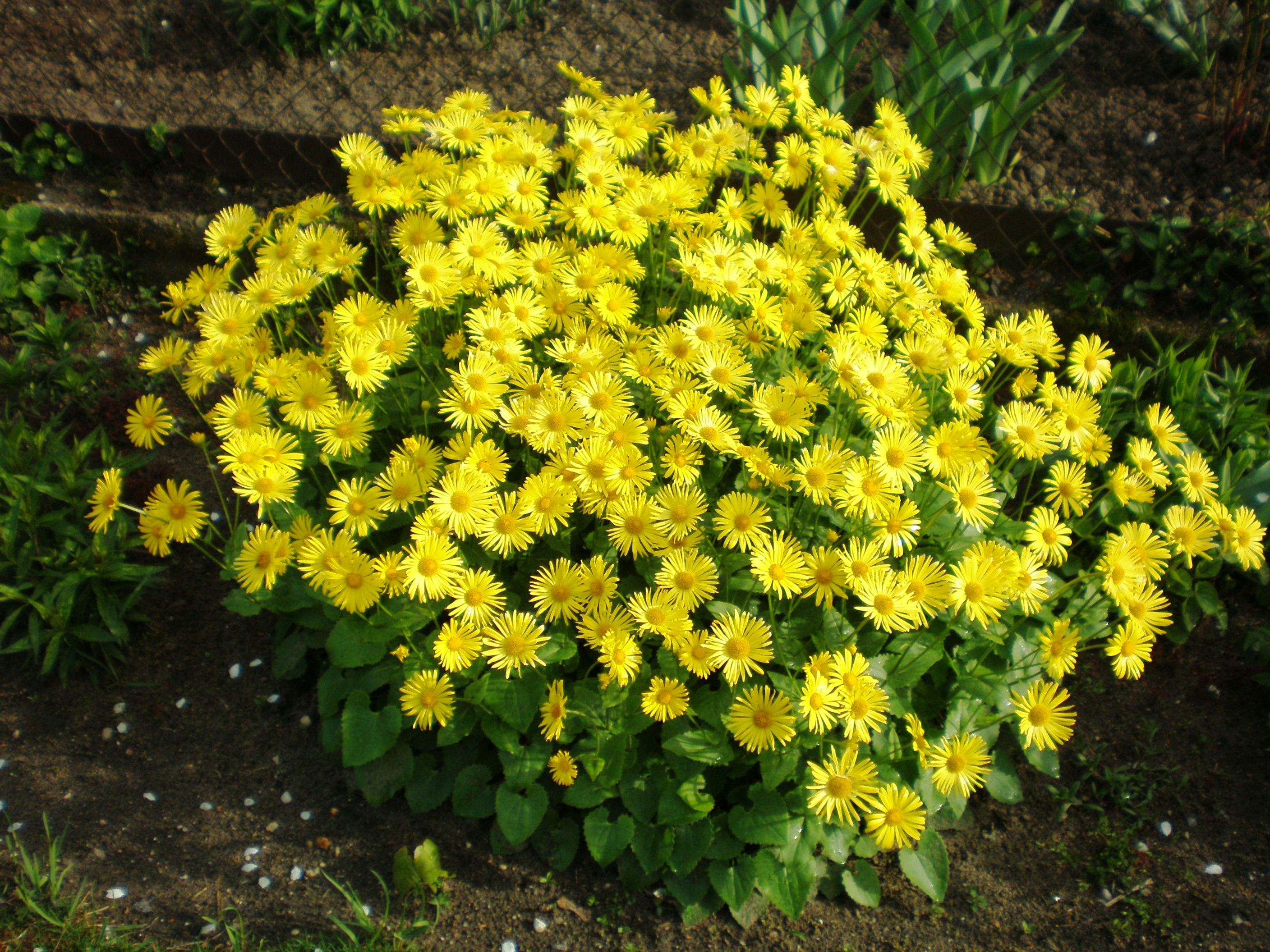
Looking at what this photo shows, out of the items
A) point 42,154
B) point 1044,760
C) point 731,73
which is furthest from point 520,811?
point 42,154

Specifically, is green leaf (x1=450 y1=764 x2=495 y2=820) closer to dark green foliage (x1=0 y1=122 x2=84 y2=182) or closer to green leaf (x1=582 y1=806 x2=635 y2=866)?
green leaf (x1=582 y1=806 x2=635 y2=866)

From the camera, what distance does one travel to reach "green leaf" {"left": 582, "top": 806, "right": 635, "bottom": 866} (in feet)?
6.37

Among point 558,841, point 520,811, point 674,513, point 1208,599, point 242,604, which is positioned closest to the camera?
point 674,513

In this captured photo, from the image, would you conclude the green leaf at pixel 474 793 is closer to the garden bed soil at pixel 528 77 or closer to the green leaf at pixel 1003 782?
the green leaf at pixel 1003 782

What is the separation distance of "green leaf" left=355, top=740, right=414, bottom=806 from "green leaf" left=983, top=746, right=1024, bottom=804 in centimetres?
143

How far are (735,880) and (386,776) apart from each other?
89cm

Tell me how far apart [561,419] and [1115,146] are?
9.83 ft

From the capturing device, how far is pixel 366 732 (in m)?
2.02

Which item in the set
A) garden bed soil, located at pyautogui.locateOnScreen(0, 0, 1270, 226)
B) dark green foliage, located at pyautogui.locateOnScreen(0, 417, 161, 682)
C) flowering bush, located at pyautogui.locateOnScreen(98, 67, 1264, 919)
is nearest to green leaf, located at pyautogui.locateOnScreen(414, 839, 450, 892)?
flowering bush, located at pyautogui.locateOnScreen(98, 67, 1264, 919)

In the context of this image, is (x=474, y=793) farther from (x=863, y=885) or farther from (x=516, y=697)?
(x=863, y=885)

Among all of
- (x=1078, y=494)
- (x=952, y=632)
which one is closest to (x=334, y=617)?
(x=952, y=632)

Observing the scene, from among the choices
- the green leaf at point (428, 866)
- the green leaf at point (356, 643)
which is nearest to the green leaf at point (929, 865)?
the green leaf at point (428, 866)

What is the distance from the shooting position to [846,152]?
2.38 metres

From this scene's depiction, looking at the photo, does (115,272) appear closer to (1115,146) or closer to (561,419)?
(561,419)
